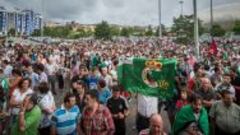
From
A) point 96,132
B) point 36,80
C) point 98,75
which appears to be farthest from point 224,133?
point 36,80

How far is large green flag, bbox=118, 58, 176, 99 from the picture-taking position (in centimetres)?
1014

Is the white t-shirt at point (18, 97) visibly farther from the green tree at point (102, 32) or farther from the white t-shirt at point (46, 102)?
the green tree at point (102, 32)

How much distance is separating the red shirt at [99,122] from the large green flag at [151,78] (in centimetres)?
275

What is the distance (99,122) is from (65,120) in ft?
2.03

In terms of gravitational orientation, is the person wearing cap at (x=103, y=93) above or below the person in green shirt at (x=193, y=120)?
above

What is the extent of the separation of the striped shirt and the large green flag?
258cm

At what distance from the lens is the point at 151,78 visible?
412 inches

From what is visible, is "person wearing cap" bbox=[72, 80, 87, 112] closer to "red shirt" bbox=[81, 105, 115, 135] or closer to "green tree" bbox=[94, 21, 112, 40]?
"red shirt" bbox=[81, 105, 115, 135]

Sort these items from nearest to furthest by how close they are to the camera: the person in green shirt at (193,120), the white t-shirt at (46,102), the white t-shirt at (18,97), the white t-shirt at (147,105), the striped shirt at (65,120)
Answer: the person in green shirt at (193,120), the striped shirt at (65,120), the white t-shirt at (46,102), the white t-shirt at (18,97), the white t-shirt at (147,105)

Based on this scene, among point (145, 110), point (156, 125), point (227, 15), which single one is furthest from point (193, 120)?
point (227, 15)

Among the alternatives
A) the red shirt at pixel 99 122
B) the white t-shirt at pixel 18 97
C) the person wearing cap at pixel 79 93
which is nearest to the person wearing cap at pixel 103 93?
the person wearing cap at pixel 79 93

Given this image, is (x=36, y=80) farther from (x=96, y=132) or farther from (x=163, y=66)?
(x=96, y=132)

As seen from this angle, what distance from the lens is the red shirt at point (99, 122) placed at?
275 inches

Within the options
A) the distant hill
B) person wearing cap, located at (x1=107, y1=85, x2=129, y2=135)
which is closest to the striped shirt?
person wearing cap, located at (x1=107, y1=85, x2=129, y2=135)
